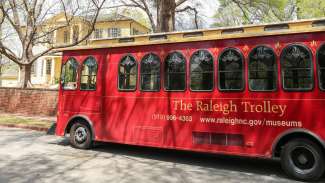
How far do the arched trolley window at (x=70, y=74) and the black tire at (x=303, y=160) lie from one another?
670 centimetres

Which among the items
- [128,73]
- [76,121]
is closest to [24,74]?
[76,121]

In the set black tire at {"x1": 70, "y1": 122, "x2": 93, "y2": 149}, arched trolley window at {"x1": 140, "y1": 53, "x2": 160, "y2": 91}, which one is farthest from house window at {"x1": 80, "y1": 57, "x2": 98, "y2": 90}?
arched trolley window at {"x1": 140, "y1": 53, "x2": 160, "y2": 91}

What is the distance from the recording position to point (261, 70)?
7863mm

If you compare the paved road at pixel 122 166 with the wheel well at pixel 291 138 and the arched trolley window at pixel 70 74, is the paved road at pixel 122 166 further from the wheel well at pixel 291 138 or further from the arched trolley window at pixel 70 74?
the arched trolley window at pixel 70 74

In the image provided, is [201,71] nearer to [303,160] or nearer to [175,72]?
[175,72]

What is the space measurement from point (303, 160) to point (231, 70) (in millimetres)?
2590

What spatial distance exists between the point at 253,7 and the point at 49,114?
→ 1368cm

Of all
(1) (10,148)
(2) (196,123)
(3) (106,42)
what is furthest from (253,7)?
(1) (10,148)

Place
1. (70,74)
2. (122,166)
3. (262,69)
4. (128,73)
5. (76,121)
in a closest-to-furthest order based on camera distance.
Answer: (262,69)
(122,166)
(128,73)
(76,121)
(70,74)

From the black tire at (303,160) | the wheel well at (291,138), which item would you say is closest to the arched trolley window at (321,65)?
the wheel well at (291,138)

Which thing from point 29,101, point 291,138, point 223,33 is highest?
point 223,33

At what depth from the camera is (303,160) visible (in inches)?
283

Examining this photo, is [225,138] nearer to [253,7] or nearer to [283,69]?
[283,69]

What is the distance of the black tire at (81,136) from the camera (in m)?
10.5
